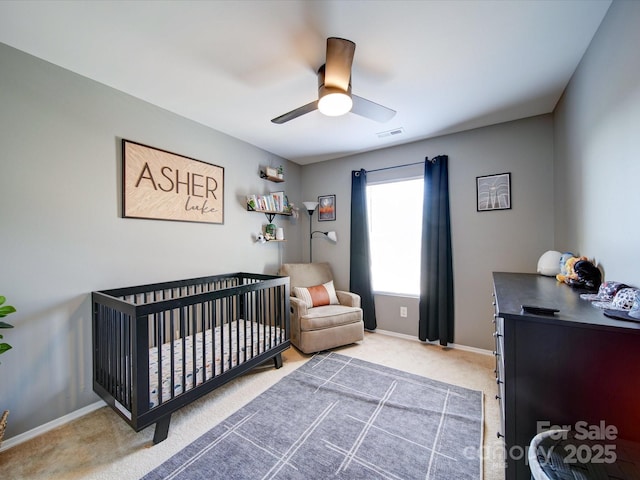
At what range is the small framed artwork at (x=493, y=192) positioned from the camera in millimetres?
2697

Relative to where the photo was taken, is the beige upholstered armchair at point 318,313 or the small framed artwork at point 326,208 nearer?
the beige upholstered armchair at point 318,313

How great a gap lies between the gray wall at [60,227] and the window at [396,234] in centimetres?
255

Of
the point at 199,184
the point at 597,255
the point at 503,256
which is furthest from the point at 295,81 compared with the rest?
the point at 503,256

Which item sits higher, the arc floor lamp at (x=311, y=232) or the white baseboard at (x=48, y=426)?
the arc floor lamp at (x=311, y=232)

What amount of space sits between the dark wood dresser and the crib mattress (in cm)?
170

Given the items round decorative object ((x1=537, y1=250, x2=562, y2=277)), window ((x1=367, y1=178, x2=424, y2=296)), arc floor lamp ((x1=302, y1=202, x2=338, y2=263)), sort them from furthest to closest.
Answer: arc floor lamp ((x1=302, y1=202, x2=338, y2=263)) → window ((x1=367, y1=178, x2=424, y2=296)) → round decorative object ((x1=537, y1=250, x2=562, y2=277))

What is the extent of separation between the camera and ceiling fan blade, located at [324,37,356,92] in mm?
1461

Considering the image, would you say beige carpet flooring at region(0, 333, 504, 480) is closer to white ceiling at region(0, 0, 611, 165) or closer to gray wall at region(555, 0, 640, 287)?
gray wall at region(555, 0, 640, 287)

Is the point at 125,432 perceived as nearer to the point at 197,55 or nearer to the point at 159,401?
the point at 159,401

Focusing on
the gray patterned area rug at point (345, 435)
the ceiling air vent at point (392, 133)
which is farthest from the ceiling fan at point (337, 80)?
the gray patterned area rug at point (345, 435)

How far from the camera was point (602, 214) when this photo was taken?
4.80ft

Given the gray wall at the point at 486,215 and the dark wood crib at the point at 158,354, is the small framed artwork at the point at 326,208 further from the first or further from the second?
the dark wood crib at the point at 158,354

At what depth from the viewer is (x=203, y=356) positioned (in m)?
1.87

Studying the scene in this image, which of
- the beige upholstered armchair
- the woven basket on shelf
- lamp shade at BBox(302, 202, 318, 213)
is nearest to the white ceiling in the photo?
lamp shade at BBox(302, 202, 318, 213)
